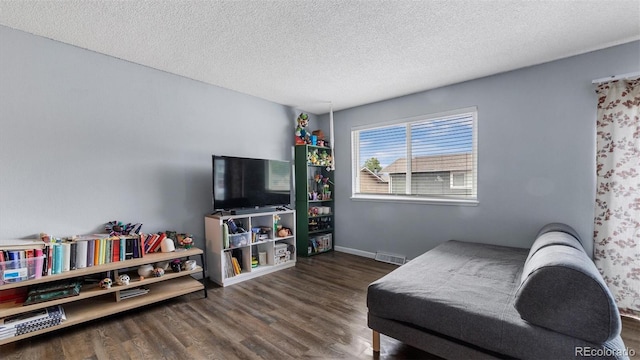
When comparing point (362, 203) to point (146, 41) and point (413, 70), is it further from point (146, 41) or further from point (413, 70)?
point (146, 41)

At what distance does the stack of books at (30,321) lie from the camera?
1.80 meters

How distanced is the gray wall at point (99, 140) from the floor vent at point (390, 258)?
7.91 ft

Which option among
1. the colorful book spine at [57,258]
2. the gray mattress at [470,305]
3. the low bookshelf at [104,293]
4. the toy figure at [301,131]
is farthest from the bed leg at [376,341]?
the toy figure at [301,131]

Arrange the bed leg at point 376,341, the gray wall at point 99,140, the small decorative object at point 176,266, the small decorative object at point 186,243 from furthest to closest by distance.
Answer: the small decorative object at point 186,243 → the small decorative object at point 176,266 → the gray wall at point 99,140 → the bed leg at point 376,341

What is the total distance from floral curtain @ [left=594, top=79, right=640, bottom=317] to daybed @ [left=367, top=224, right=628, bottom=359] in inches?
26.4

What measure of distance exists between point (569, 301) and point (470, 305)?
44cm

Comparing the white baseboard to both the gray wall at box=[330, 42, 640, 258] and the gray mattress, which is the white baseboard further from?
the gray mattress

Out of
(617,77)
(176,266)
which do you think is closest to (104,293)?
(176,266)

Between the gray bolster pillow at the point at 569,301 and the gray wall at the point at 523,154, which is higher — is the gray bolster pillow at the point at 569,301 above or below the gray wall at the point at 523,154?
below

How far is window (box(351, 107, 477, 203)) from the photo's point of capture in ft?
10.7

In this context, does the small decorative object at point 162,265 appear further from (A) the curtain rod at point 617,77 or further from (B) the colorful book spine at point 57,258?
(A) the curtain rod at point 617,77

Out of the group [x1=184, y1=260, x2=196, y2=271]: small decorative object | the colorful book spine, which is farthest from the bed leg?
the colorful book spine

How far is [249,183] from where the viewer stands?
3264 mm

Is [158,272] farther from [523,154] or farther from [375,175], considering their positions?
[523,154]
